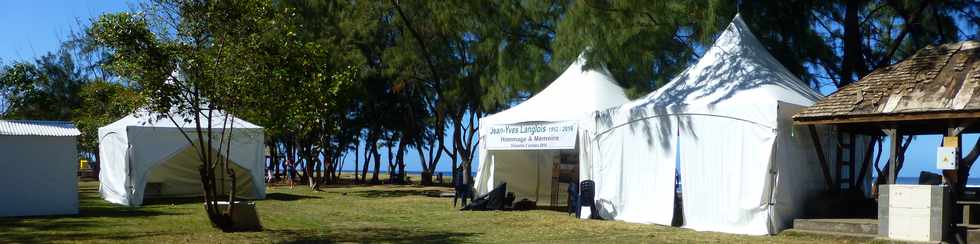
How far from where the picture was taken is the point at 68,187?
54.0 feet

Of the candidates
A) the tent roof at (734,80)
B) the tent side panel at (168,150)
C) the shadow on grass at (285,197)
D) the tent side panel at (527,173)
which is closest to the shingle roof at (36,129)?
the tent side panel at (168,150)

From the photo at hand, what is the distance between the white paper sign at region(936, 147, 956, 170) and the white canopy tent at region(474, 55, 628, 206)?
650cm

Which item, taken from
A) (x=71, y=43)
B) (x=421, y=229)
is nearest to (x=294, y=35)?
(x=421, y=229)

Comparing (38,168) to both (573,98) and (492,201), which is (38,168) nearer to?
(492,201)

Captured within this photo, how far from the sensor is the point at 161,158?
2075 centimetres

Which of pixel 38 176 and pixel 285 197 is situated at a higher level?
pixel 38 176

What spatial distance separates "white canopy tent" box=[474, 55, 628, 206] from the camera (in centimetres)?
1733

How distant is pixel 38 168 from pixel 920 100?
15472 mm

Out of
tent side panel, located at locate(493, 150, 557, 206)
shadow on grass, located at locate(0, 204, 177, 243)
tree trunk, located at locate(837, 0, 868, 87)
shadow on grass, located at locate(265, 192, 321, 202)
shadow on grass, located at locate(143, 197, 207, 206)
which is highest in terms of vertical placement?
tree trunk, located at locate(837, 0, 868, 87)

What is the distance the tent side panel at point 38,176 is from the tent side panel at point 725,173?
38.6 feet

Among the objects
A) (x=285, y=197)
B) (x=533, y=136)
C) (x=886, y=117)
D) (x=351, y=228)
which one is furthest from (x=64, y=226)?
(x=886, y=117)

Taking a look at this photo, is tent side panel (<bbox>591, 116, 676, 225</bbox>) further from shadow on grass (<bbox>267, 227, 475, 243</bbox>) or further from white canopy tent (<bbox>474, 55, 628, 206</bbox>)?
shadow on grass (<bbox>267, 227, 475, 243</bbox>)

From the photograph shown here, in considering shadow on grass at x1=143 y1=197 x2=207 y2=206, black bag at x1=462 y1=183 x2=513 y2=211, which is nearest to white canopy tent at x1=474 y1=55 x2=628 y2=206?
black bag at x1=462 y1=183 x2=513 y2=211

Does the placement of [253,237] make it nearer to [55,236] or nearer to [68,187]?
[55,236]
